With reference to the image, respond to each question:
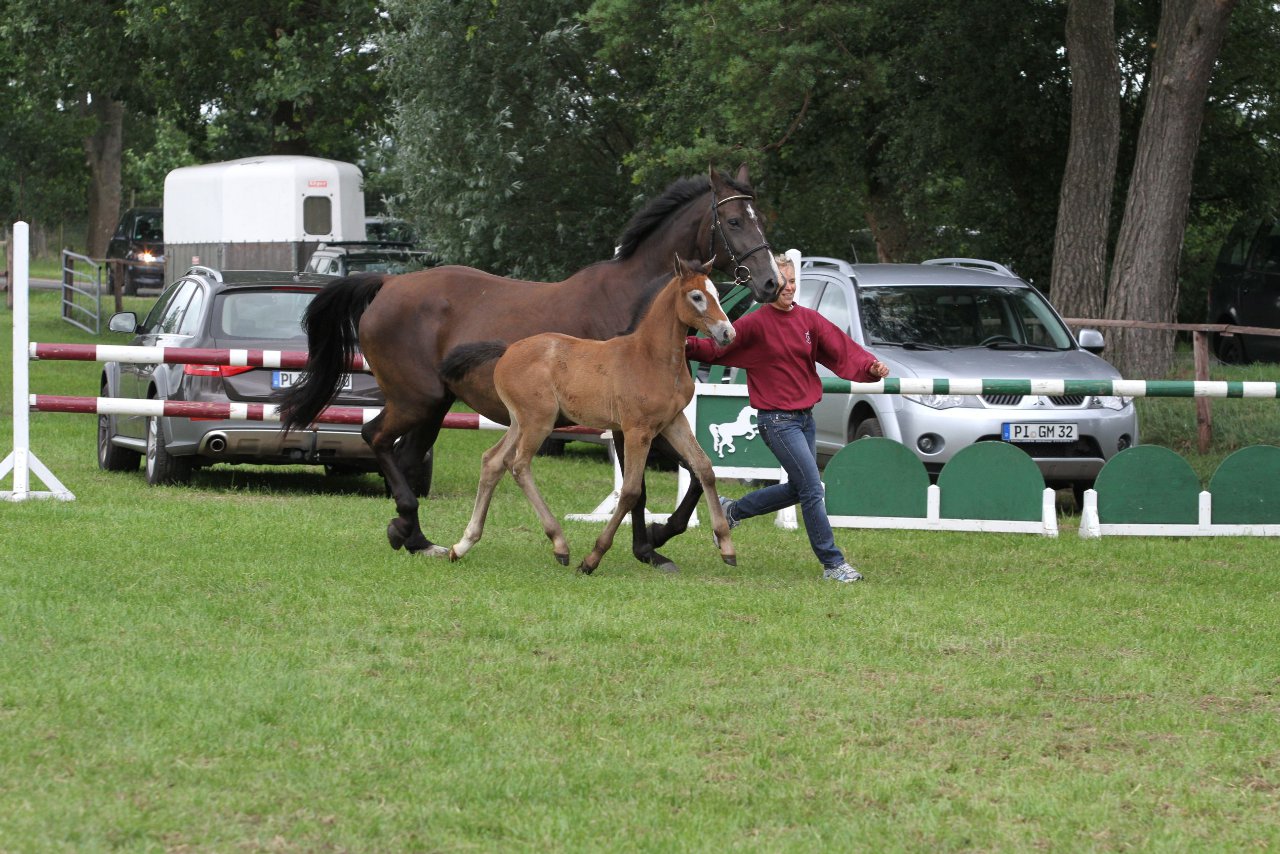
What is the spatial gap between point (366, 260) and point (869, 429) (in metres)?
13.9

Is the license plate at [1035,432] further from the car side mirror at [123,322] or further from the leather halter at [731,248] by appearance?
the car side mirror at [123,322]

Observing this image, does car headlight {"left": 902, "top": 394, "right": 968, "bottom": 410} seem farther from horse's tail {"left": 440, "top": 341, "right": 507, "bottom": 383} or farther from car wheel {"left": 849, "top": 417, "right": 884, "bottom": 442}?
horse's tail {"left": 440, "top": 341, "right": 507, "bottom": 383}

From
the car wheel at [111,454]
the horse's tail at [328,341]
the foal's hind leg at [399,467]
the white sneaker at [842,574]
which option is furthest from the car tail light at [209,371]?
the white sneaker at [842,574]

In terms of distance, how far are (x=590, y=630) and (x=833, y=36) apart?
13331 millimetres

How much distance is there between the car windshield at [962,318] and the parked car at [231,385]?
3988 mm

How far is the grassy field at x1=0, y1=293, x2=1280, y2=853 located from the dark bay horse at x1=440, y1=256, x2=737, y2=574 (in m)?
0.48

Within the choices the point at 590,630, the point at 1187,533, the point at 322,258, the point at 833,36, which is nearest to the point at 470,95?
the point at 322,258

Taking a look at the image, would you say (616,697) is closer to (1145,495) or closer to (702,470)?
(702,470)

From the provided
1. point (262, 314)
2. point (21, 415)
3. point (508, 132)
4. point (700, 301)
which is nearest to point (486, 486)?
point (700, 301)

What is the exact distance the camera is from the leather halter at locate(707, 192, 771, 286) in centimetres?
920

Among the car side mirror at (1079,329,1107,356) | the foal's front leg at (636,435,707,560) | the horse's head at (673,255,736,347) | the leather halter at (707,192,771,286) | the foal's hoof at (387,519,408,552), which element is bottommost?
the foal's hoof at (387,519,408,552)

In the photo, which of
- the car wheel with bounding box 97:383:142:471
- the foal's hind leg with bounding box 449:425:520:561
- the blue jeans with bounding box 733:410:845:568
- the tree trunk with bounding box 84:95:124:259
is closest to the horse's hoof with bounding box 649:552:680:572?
the blue jeans with bounding box 733:410:845:568

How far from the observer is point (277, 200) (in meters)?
34.7

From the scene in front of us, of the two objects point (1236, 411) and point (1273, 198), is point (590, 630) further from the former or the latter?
point (1273, 198)
